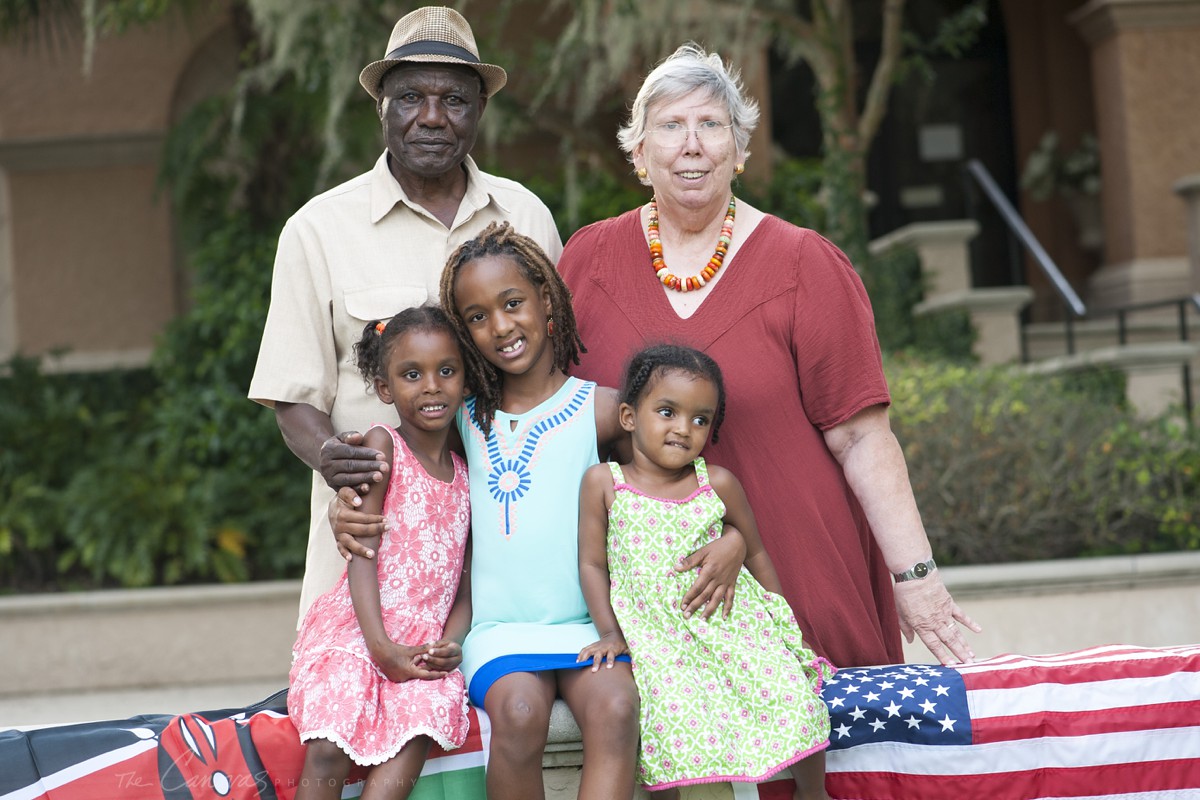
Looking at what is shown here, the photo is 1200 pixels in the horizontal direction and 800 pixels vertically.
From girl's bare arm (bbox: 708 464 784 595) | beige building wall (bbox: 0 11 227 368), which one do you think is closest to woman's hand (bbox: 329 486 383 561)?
girl's bare arm (bbox: 708 464 784 595)

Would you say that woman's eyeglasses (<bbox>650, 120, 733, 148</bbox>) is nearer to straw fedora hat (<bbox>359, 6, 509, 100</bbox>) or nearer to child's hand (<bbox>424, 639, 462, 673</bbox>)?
straw fedora hat (<bbox>359, 6, 509, 100</bbox>)

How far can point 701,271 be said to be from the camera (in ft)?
10.8

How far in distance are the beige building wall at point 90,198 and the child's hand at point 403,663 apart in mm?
7714

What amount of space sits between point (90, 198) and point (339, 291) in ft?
24.7

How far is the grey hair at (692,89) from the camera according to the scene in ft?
10.5

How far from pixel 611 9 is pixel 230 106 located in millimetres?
2552

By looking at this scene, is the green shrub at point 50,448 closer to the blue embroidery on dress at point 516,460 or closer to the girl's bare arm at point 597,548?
the blue embroidery on dress at point 516,460

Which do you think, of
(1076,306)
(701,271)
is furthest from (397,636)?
(1076,306)

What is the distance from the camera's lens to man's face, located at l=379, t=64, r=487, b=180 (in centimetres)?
329

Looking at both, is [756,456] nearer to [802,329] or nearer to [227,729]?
[802,329]

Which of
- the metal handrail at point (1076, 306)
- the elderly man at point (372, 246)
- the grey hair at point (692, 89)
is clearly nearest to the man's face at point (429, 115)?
the elderly man at point (372, 246)

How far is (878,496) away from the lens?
10.4 ft

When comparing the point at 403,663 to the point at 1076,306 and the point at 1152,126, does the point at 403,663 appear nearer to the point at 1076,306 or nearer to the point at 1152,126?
the point at 1076,306

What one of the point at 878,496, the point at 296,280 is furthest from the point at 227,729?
the point at 878,496
